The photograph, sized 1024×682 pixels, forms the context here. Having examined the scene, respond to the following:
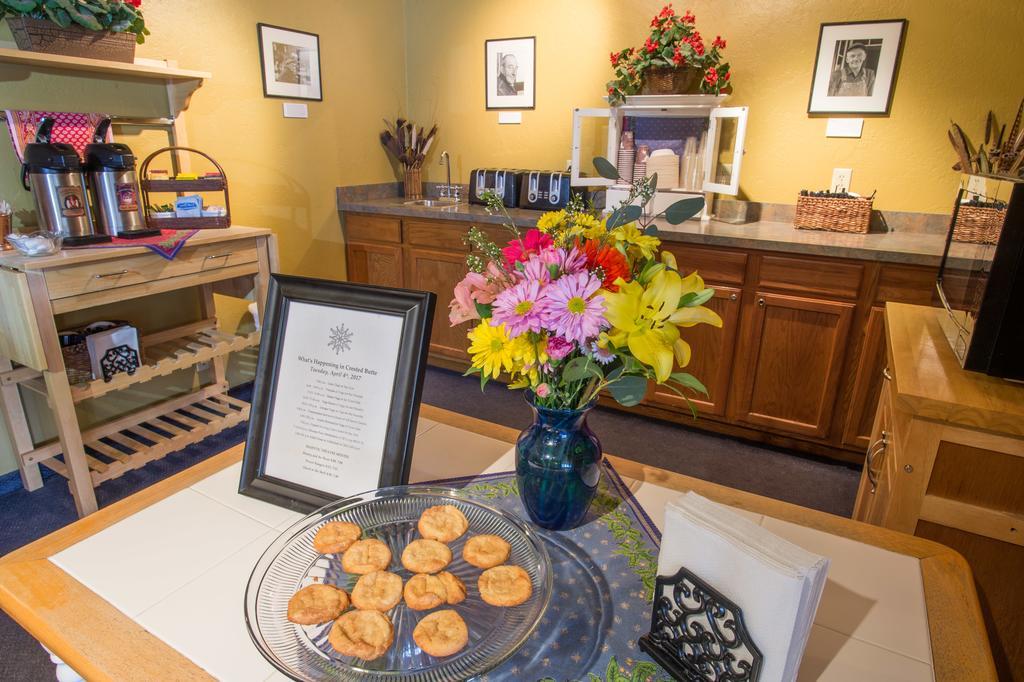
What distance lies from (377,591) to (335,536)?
0.12 metres

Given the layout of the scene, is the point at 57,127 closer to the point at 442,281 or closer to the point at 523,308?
the point at 442,281

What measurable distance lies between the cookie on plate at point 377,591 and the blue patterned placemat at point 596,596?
0.44ft

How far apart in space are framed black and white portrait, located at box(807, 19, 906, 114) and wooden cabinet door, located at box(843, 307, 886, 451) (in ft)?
3.37

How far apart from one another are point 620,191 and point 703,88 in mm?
572

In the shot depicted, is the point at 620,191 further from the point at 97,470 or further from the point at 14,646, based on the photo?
the point at 14,646

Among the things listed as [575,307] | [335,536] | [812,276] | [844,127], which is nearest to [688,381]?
[575,307]

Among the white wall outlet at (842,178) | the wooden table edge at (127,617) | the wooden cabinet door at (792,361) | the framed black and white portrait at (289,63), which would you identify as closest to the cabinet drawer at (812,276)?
the wooden cabinet door at (792,361)

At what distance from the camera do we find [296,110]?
10.3 feet

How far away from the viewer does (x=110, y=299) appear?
80.7 inches

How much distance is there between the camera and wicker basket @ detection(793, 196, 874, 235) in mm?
2580

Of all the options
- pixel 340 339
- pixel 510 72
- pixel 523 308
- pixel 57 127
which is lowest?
pixel 340 339

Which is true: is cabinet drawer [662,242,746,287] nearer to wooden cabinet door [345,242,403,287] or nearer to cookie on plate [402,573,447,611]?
wooden cabinet door [345,242,403,287]

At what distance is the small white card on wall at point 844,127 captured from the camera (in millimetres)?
2697

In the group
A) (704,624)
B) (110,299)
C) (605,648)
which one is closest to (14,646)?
(110,299)
